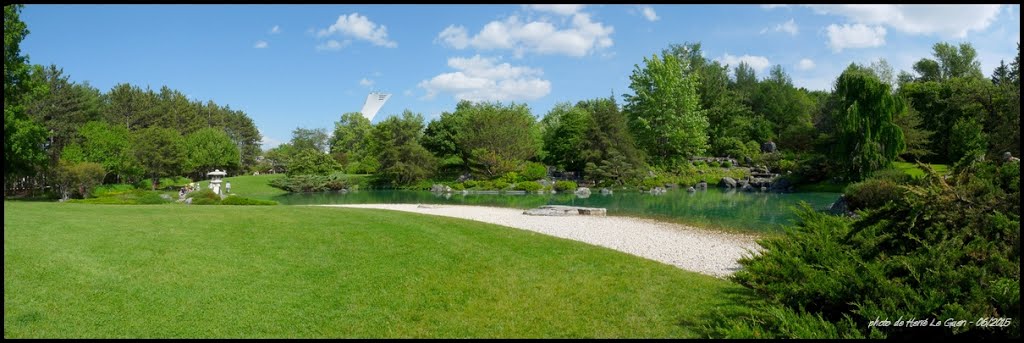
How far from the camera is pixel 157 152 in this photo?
41125 millimetres

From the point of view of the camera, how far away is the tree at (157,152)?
40.8m

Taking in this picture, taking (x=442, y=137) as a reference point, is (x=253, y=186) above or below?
below

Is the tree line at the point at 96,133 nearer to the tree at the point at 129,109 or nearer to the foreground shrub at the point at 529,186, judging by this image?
the tree at the point at 129,109

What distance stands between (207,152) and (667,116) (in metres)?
42.8

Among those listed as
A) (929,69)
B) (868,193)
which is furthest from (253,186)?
(929,69)

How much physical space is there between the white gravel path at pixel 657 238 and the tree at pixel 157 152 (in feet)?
114

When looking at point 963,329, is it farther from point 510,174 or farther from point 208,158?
point 208,158

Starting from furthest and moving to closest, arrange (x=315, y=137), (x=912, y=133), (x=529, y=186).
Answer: (x=315, y=137), (x=529, y=186), (x=912, y=133)

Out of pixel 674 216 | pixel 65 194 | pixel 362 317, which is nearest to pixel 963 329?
pixel 362 317

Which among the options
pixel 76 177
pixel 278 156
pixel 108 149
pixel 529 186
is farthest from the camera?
pixel 278 156

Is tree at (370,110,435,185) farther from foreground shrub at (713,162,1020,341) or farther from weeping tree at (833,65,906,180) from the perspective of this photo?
foreground shrub at (713,162,1020,341)

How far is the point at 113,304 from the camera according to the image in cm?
532

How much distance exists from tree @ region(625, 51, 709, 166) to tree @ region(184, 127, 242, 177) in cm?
3998

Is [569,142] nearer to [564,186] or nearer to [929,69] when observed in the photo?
[564,186]
